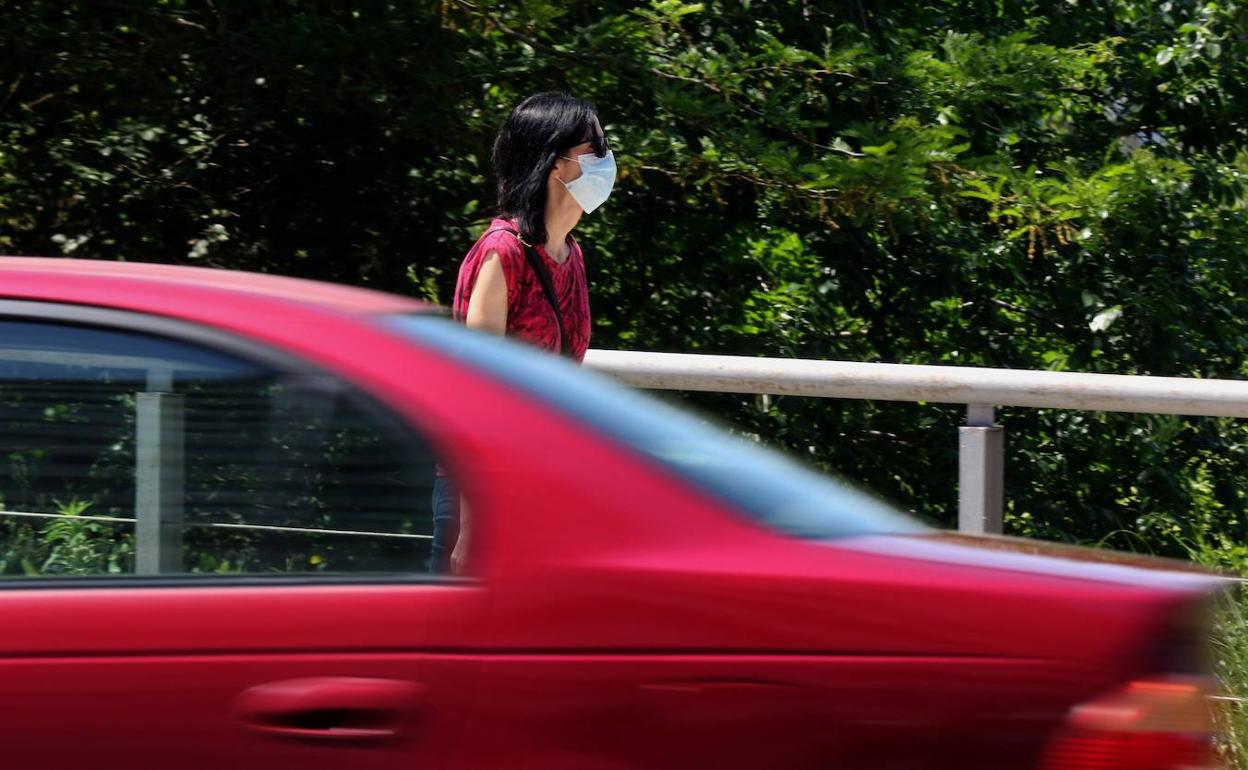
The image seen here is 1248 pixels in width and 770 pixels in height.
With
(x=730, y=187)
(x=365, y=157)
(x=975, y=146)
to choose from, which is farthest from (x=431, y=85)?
(x=975, y=146)

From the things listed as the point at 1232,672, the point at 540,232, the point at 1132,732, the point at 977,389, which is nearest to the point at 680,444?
the point at 1132,732

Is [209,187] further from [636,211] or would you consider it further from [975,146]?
[975,146]

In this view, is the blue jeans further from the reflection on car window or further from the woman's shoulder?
the woman's shoulder

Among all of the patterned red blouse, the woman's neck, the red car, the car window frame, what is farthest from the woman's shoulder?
the car window frame

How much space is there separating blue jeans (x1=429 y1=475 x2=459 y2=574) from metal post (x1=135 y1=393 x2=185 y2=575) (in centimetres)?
36

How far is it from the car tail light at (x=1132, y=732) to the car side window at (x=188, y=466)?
89cm

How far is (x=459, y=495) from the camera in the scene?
2277 millimetres

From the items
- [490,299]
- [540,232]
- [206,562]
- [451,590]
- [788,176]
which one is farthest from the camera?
[788,176]

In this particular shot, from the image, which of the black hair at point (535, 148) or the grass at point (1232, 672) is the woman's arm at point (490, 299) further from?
the grass at point (1232, 672)

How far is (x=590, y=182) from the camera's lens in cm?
405

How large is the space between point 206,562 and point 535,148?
195 cm

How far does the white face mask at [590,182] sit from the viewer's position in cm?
403

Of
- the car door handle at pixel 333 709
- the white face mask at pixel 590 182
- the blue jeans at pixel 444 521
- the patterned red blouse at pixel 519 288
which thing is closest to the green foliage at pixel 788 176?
the white face mask at pixel 590 182

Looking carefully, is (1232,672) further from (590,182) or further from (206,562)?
(206,562)
